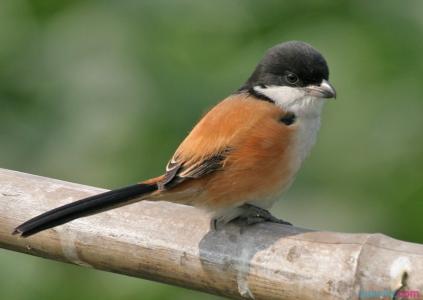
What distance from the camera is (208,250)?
3301 millimetres

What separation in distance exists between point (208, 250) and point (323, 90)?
83cm

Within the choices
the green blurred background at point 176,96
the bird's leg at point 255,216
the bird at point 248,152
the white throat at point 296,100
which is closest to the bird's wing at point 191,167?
the bird at point 248,152

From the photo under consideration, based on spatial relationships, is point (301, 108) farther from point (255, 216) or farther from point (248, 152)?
point (255, 216)

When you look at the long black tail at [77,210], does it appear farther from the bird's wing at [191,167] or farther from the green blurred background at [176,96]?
the green blurred background at [176,96]

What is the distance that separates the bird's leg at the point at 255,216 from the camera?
11.5 feet

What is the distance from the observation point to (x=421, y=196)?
4262mm

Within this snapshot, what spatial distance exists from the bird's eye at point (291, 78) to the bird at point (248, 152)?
13mm

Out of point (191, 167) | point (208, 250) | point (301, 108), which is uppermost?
point (301, 108)

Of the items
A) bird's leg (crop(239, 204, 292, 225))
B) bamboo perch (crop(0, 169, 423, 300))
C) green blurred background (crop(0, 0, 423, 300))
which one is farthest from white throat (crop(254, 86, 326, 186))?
green blurred background (crop(0, 0, 423, 300))

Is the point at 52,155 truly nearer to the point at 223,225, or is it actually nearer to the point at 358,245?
the point at 223,225

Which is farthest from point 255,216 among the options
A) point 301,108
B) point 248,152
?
point 301,108

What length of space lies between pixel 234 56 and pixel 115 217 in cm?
191

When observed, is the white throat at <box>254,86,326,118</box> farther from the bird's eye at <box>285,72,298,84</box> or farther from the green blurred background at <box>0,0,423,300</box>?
the green blurred background at <box>0,0,423,300</box>

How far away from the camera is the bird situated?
3662 mm
